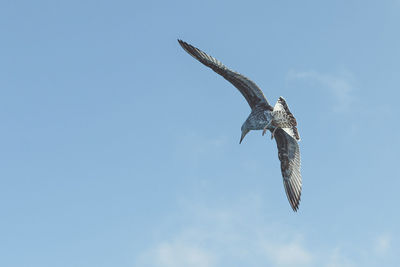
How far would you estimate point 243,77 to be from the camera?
23000mm

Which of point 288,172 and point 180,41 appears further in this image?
point 288,172

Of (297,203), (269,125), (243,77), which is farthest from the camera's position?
(297,203)

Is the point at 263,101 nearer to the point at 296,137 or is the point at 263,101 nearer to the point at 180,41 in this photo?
the point at 296,137

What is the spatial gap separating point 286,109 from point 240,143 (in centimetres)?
384

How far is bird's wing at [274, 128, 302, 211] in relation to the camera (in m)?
27.0

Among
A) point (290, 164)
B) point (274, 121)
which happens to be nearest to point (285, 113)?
point (274, 121)

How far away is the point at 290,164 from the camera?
27.5 metres

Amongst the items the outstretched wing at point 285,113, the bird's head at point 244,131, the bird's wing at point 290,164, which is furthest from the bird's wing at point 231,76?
the bird's wing at point 290,164

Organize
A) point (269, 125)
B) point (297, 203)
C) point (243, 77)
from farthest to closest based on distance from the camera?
1. point (297, 203)
2. point (269, 125)
3. point (243, 77)

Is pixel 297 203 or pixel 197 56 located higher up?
pixel 197 56

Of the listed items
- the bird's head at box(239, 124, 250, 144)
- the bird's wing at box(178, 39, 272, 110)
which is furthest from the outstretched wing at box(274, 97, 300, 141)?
the bird's head at box(239, 124, 250, 144)

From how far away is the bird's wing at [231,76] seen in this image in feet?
76.0

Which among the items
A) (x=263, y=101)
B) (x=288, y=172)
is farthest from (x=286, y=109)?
(x=288, y=172)

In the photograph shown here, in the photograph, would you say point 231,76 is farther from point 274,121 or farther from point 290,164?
point 290,164
